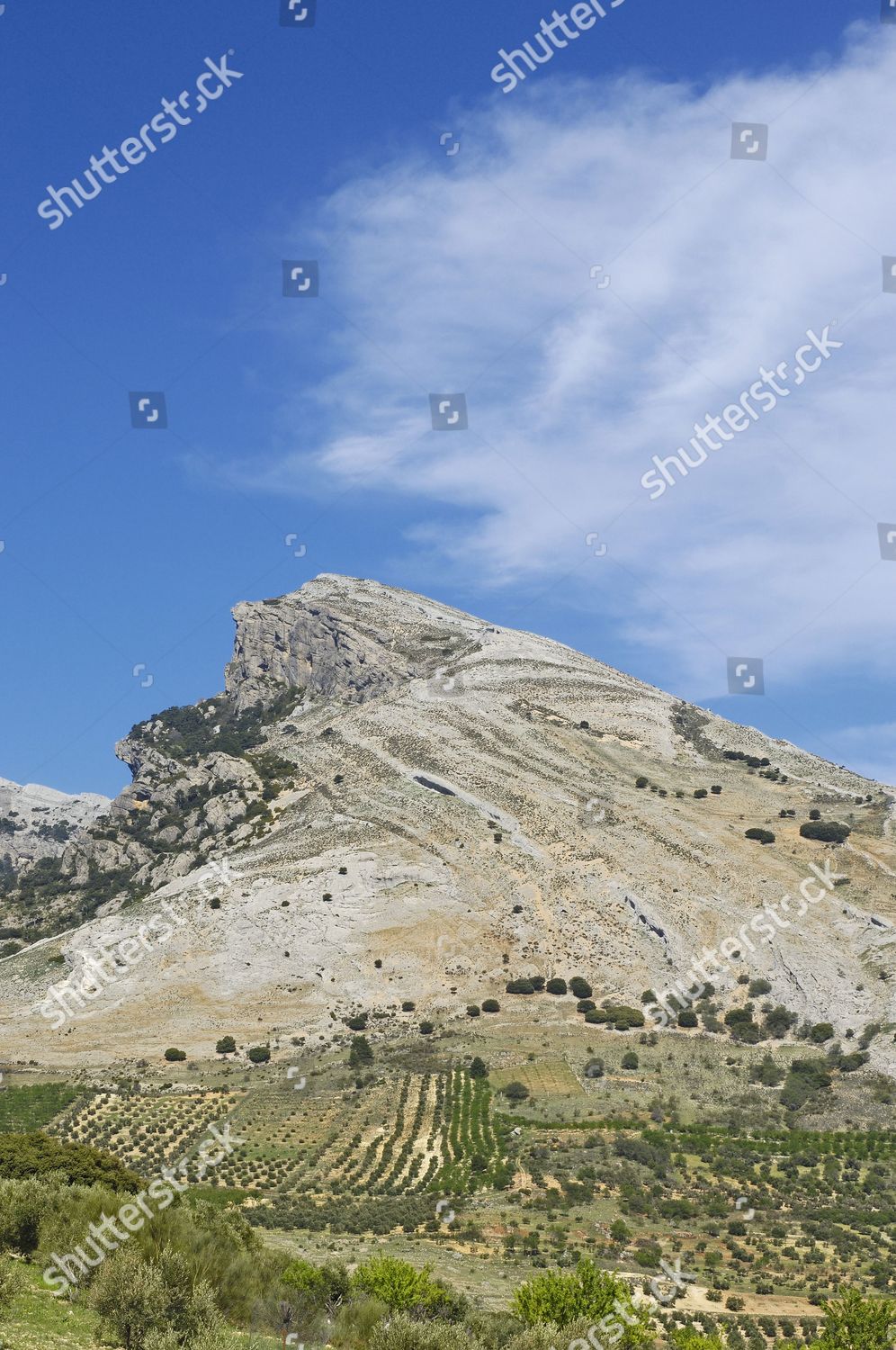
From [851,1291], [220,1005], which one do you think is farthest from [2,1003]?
[851,1291]

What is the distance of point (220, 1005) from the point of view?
273ft

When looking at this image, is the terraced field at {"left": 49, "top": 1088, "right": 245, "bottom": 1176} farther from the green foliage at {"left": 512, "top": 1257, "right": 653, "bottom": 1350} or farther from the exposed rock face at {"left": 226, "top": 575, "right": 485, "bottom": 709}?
Result: the exposed rock face at {"left": 226, "top": 575, "right": 485, "bottom": 709}

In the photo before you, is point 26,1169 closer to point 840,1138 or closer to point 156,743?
point 840,1138

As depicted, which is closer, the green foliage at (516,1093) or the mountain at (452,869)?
the green foliage at (516,1093)

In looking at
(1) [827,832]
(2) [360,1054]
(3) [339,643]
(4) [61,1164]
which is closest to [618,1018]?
(2) [360,1054]

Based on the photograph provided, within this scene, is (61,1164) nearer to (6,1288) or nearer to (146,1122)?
(6,1288)

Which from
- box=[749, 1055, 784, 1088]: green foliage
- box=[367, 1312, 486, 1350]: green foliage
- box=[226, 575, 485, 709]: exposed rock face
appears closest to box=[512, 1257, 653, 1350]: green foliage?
box=[367, 1312, 486, 1350]: green foliage

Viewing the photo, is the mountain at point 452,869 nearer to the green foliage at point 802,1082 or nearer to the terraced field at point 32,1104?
the green foliage at point 802,1082

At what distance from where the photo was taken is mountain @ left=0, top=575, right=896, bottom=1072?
84125mm

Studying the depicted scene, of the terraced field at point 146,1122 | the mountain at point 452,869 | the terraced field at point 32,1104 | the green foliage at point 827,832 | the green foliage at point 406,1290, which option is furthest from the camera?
the green foliage at point 827,832

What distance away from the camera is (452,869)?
322 ft

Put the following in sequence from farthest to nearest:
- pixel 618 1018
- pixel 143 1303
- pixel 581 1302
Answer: pixel 618 1018 < pixel 581 1302 < pixel 143 1303

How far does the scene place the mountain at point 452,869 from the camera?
276 feet

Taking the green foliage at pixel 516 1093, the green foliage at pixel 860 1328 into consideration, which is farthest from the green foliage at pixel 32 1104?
the green foliage at pixel 860 1328
